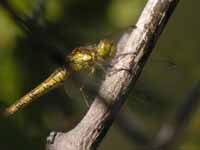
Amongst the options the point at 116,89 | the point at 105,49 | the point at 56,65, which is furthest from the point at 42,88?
the point at 116,89

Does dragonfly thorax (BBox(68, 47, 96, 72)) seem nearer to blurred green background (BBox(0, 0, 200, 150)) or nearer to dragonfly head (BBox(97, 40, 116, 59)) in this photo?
dragonfly head (BBox(97, 40, 116, 59))

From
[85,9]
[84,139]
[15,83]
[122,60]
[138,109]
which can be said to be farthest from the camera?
[138,109]

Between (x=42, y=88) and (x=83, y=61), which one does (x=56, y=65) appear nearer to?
(x=42, y=88)

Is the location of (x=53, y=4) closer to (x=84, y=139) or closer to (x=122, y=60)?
(x=122, y=60)

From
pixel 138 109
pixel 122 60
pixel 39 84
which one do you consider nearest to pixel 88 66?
pixel 138 109

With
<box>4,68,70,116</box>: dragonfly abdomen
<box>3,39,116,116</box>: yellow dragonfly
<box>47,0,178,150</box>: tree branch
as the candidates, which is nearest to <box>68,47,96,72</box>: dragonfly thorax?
<box>3,39,116,116</box>: yellow dragonfly

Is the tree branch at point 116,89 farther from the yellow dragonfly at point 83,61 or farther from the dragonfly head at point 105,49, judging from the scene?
the dragonfly head at point 105,49
